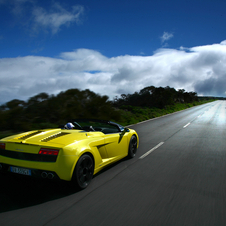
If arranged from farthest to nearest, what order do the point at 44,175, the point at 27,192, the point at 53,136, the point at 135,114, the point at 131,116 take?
the point at 135,114
the point at 131,116
the point at 53,136
the point at 27,192
the point at 44,175

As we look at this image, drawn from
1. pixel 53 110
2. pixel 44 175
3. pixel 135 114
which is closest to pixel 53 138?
pixel 44 175

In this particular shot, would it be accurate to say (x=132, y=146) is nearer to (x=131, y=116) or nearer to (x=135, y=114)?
(x=131, y=116)

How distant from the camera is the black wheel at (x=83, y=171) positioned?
11.8 feet

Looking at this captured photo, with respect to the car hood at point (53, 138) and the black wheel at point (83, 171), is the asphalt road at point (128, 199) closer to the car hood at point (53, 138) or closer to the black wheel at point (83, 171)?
the black wheel at point (83, 171)

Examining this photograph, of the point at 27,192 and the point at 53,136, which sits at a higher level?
the point at 53,136

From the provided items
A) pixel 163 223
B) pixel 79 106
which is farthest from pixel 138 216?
pixel 79 106

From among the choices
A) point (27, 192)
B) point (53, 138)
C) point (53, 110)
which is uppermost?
point (53, 110)

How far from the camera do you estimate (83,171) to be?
12.7 ft

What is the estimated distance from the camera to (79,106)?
12477 mm

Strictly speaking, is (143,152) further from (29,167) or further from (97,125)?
(29,167)

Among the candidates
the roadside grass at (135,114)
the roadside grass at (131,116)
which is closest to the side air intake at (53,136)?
the roadside grass at (131,116)

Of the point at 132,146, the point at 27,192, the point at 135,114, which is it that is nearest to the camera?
the point at 27,192

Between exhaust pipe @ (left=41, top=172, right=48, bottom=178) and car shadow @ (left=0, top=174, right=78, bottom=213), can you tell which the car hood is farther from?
car shadow @ (left=0, top=174, right=78, bottom=213)

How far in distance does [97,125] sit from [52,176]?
8.84 ft
